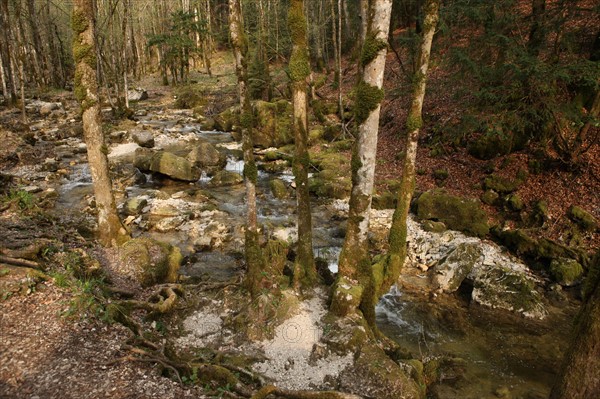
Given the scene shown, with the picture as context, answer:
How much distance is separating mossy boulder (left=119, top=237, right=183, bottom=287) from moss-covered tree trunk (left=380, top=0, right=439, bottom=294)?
5.38 meters

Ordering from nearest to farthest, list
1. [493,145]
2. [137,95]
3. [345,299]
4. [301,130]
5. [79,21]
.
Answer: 1. [345,299]
2. [301,130]
3. [79,21]
4. [493,145]
5. [137,95]

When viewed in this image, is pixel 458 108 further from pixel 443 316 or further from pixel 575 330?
pixel 575 330

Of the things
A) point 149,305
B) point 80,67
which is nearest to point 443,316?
point 149,305

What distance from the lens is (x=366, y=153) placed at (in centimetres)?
681

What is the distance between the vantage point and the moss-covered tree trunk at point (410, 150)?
8.09 meters

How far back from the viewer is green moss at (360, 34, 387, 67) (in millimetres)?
6199

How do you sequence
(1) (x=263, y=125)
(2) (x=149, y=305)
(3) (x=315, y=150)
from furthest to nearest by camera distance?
(1) (x=263, y=125)
(3) (x=315, y=150)
(2) (x=149, y=305)

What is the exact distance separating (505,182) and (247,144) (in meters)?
10.6

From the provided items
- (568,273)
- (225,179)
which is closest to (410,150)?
(568,273)

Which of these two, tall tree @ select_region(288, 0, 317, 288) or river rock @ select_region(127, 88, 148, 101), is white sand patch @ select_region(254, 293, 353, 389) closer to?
tall tree @ select_region(288, 0, 317, 288)

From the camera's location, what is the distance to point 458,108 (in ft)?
55.8

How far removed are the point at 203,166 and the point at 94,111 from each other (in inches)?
415

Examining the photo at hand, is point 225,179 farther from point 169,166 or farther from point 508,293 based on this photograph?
point 508,293

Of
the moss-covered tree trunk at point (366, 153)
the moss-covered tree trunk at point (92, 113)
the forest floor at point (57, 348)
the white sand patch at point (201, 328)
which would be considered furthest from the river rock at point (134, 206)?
the moss-covered tree trunk at point (366, 153)
